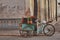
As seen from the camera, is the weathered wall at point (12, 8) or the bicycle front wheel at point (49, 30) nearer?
the bicycle front wheel at point (49, 30)

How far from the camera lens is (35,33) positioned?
1681cm

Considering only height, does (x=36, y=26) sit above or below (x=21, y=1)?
below

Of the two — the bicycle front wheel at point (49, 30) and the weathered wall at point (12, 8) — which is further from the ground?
the weathered wall at point (12, 8)

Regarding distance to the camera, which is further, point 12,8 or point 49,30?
point 12,8

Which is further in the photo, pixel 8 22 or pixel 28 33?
pixel 8 22

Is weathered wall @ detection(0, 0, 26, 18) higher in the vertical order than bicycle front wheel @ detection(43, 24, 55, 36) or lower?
higher

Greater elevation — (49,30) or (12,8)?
(12,8)

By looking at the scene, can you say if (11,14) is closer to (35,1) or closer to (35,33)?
(35,1)

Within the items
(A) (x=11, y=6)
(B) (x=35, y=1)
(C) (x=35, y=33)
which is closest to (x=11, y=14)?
(A) (x=11, y=6)

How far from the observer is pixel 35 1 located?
72.6 ft

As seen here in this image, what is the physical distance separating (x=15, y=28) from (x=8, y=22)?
2.79 feet

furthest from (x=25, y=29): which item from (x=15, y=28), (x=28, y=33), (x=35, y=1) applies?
(x=35, y=1)

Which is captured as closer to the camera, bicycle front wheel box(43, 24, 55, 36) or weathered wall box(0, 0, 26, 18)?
bicycle front wheel box(43, 24, 55, 36)

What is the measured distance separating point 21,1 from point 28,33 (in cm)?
559
